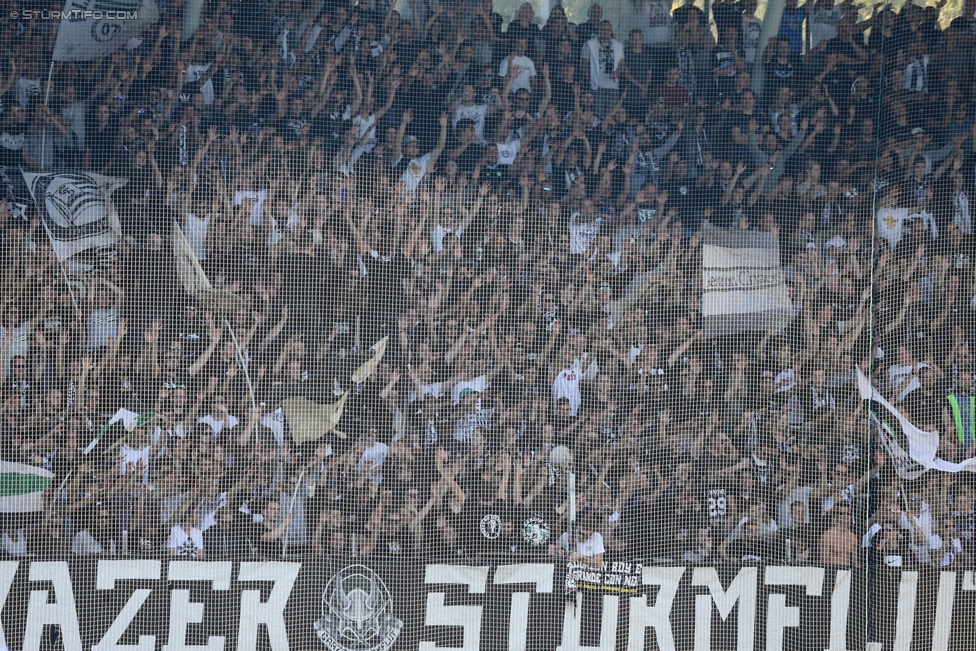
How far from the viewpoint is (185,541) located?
397 cm

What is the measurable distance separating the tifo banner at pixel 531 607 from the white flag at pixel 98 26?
2261 mm

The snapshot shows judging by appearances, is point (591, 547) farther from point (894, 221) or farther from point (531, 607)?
point (894, 221)

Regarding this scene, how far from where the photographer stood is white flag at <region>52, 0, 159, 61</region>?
13.3ft

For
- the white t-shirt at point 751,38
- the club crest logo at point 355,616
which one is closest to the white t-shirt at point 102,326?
the club crest logo at point 355,616

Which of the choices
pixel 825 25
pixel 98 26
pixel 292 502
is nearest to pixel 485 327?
pixel 292 502

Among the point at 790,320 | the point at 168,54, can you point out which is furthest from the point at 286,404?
the point at 790,320

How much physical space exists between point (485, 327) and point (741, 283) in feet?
3.79

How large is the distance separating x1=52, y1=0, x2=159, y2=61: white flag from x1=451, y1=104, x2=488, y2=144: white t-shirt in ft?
4.58

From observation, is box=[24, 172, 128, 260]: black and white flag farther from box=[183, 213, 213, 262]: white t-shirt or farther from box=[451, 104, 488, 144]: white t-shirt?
box=[451, 104, 488, 144]: white t-shirt

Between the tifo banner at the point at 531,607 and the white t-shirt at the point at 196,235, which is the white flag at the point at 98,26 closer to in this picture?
the white t-shirt at the point at 196,235

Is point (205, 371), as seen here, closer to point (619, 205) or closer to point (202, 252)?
point (202, 252)

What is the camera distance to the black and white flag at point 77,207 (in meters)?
4.01

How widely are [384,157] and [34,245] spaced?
1570 mm

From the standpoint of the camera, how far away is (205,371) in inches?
158
